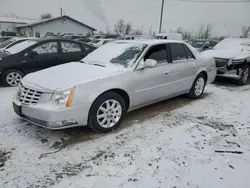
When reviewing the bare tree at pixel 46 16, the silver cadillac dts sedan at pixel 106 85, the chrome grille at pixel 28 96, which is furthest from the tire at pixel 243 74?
the bare tree at pixel 46 16

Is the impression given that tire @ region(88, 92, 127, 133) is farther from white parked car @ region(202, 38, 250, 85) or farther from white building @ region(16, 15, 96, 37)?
white building @ region(16, 15, 96, 37)

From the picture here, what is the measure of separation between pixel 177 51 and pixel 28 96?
10.6 ft

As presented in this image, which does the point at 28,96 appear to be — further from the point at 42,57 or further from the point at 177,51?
the point at 42,57

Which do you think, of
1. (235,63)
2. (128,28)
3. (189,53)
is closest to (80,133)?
(189,53)

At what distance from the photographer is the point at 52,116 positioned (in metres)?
2.94

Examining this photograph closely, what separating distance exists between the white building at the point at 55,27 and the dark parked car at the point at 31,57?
29.9 meters

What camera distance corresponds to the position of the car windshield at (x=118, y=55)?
3.91m

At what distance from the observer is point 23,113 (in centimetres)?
324

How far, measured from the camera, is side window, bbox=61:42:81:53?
23.0ft

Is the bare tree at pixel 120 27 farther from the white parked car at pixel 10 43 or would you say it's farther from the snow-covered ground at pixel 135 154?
the snow-covered ground at pixel 135 154

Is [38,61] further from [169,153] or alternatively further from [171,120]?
[169,153]

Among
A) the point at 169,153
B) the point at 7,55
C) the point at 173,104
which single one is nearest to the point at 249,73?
the point at 173,104

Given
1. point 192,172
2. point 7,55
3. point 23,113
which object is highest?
point 7,55

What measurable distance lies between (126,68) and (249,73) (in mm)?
6209
